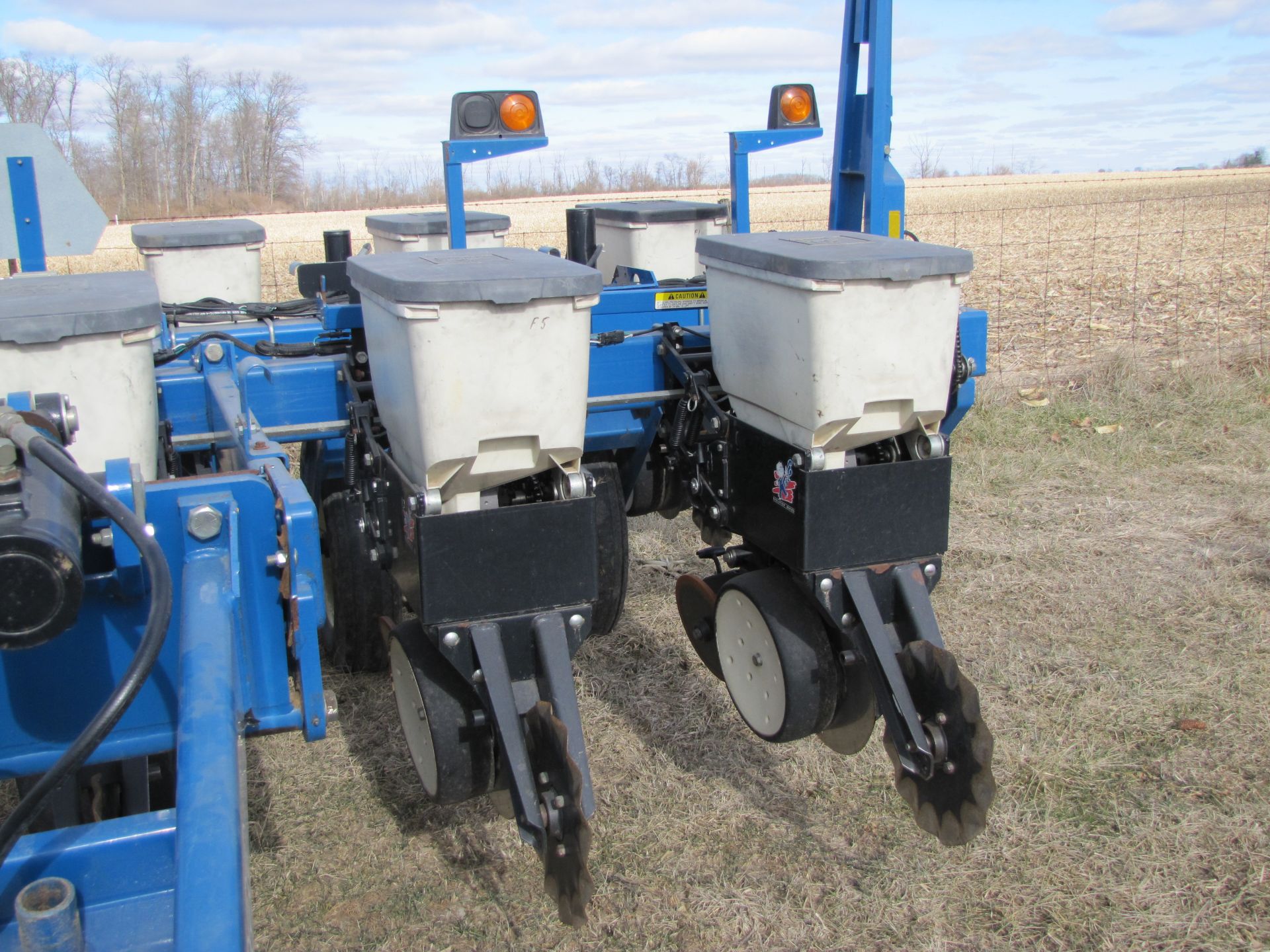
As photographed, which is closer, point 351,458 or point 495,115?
point 351,458

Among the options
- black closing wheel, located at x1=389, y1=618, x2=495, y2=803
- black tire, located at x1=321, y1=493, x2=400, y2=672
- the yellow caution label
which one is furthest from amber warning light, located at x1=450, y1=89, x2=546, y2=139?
black closing wheel, located at x1=389, y1=618, x2=495, y2=803

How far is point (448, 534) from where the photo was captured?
2.36 metres

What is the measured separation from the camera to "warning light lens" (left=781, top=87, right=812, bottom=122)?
3936mm

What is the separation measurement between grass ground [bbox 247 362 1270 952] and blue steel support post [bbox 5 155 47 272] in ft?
5.22

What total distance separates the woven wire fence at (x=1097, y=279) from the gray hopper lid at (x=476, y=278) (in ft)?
17.1

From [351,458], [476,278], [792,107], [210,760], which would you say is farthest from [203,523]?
[792,107]

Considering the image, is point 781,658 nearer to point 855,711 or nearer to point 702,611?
point 855,711

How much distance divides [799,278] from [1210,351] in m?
6.89

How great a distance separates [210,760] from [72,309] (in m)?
1.12

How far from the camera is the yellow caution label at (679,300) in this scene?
3508 millimetres

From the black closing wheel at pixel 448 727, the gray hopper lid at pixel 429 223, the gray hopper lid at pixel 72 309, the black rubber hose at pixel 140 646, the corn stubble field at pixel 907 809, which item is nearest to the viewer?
the black rubber hose at pixel 140 646

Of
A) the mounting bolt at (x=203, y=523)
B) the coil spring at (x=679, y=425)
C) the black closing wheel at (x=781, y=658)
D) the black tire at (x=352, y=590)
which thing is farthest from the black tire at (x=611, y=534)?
the mounting bolt at (x=203, y=523)

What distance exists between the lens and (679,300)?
140 inches

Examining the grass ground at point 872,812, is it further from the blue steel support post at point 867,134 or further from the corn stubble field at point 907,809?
the blue steel support post at point 867,134
